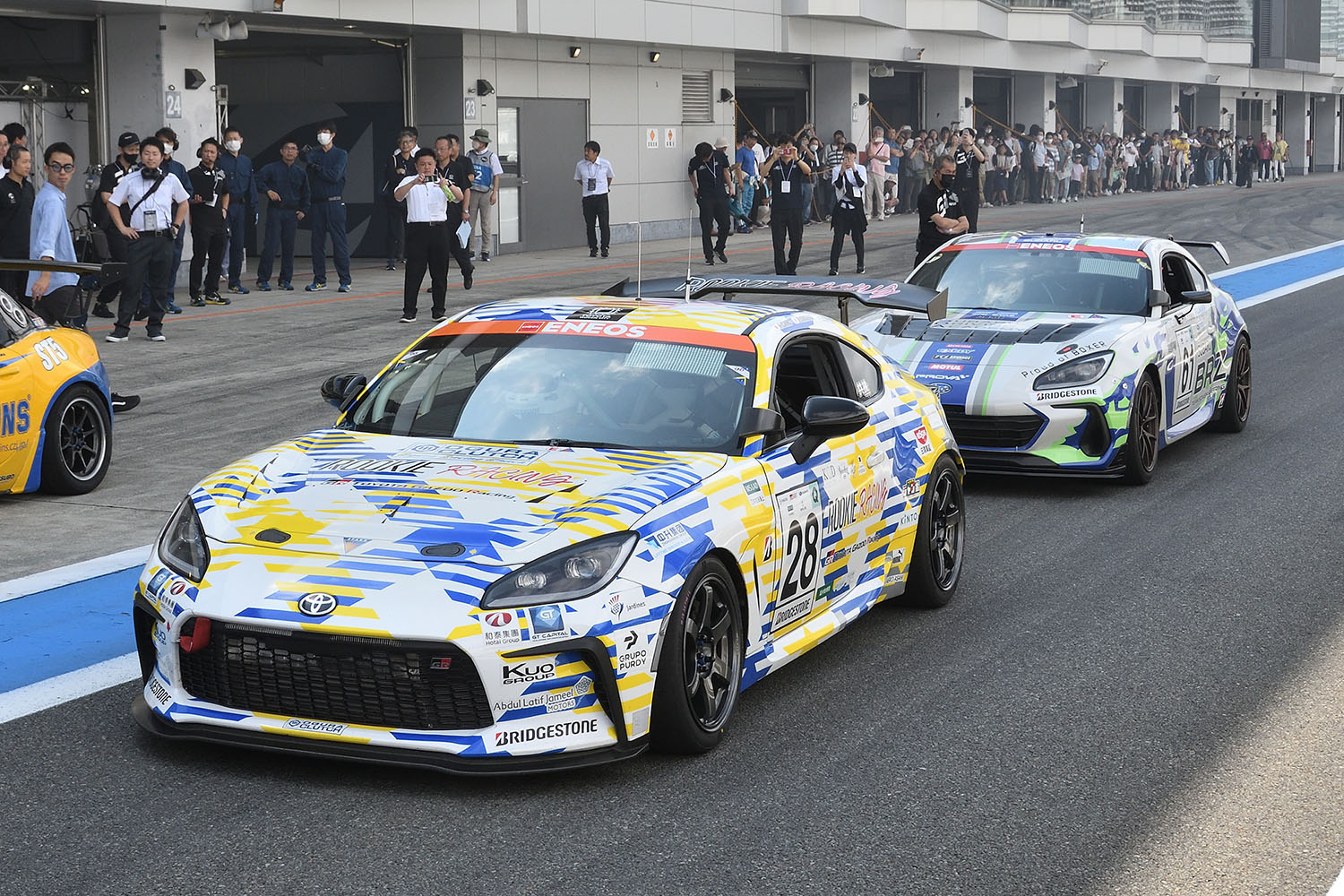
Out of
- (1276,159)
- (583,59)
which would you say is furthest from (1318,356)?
(1276,159)

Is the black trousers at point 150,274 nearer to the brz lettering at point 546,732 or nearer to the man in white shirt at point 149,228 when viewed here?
the man in white shirt at point 149,228

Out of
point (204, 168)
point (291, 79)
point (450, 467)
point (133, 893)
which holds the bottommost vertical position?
point (133, 893)

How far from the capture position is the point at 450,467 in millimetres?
5672

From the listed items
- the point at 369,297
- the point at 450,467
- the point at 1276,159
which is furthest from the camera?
the point at 1276,159

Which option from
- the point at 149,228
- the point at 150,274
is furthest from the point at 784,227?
the point at 149,228

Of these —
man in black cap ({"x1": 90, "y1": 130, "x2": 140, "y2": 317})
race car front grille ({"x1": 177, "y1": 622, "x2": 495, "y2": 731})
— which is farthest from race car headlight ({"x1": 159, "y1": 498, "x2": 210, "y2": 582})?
man in black cap ({"x1": 90, "y1": 130, "x2": 140, "y2": 317})

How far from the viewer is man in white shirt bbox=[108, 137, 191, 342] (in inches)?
641

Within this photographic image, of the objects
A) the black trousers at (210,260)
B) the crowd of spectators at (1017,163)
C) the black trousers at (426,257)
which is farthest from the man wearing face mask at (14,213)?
the crowd of spectators at (1017,163)

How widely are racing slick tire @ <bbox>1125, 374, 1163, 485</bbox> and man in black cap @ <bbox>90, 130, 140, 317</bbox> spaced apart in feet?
31.5

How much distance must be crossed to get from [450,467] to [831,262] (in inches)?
758

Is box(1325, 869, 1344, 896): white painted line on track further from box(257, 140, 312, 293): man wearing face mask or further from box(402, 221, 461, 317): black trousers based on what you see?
box(257, 140, 312, 293): man wearing face mask

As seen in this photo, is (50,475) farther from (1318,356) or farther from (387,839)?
(1318,356)

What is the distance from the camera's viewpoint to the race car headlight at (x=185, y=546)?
5195mm

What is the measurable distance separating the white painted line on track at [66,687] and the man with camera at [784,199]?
678 inches
